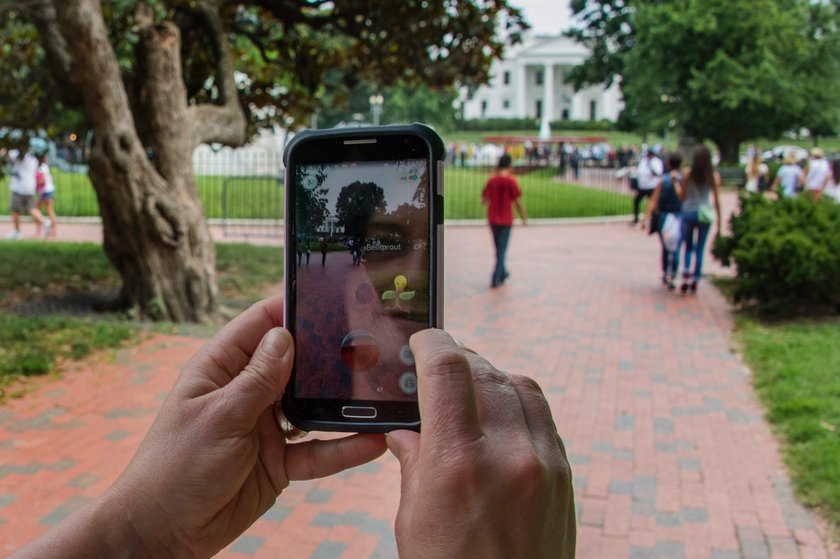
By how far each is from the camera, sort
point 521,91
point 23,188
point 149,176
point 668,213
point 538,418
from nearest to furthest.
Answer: point 538,418 → point 149,176 → point 668,213 → point 23,188 → point 521,91

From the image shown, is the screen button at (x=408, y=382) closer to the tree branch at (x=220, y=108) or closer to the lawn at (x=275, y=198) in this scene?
the tree branch at (x=220, y=108)

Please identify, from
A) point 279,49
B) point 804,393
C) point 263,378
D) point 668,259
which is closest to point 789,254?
point 668,259

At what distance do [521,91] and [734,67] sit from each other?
77.3 metres

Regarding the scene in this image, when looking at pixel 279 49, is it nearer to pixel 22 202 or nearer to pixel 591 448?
pixel 22 202

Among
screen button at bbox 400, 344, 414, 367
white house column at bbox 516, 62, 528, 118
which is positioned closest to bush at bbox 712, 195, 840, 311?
screen button at bbox 400, 344, 414, 367

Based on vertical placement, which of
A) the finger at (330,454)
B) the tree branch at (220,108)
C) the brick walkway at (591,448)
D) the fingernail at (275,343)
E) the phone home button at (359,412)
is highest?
the tree branch at (220,108)

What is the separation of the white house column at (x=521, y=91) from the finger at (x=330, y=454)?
375 feet

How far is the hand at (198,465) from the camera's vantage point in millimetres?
1351

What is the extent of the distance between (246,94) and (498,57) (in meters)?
3.51

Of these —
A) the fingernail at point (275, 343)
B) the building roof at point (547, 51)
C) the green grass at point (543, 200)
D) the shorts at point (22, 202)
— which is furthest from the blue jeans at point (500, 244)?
the building roof at point (547, 51)

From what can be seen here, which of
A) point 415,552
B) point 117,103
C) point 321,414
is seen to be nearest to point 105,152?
point 117,103

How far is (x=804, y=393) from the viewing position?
19.3ft

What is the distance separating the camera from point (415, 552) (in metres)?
1.04

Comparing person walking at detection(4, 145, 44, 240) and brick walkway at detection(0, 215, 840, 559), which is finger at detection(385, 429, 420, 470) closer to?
brick walkway at detection(0, 215, 840, 559)
